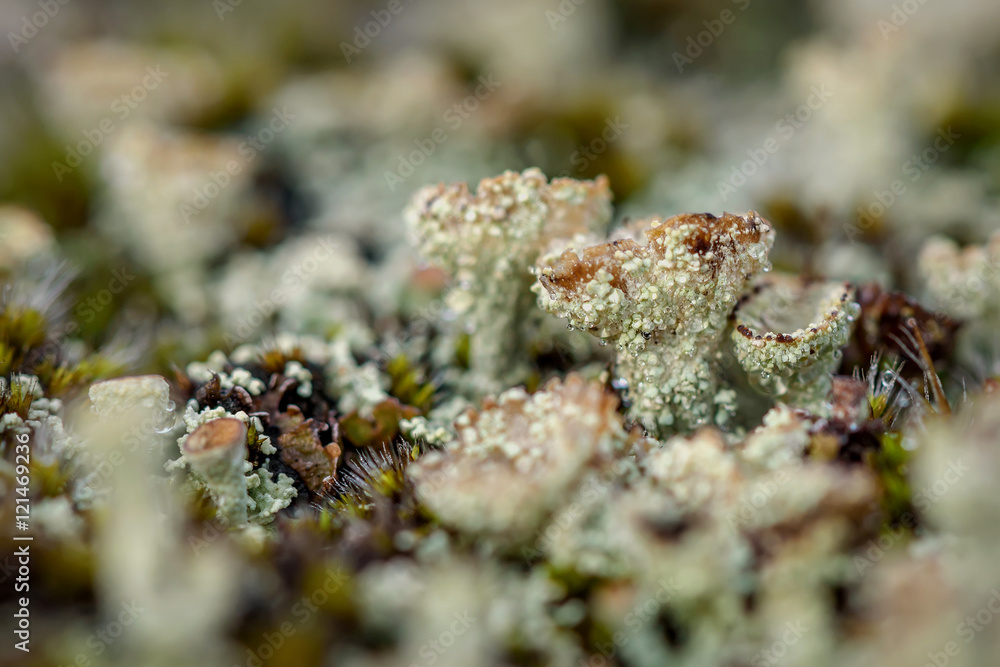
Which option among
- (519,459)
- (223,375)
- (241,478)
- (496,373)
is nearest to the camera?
(519,459)

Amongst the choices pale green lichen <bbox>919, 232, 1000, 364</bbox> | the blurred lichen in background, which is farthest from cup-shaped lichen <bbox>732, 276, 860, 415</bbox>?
pale green lichen <bbox>919, 232, 1000, 364</bbox>

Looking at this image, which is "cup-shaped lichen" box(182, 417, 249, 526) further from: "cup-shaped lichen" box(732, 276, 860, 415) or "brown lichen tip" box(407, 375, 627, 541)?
"cup-shaped lichen" box(732, 276, 860, 415)

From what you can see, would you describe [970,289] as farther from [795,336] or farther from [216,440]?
[216,440]

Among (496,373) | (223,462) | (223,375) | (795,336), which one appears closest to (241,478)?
(223,462)

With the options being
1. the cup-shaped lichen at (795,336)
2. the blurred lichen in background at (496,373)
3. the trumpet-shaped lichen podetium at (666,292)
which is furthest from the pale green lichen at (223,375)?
the cup-shaped lichen at (795,336)

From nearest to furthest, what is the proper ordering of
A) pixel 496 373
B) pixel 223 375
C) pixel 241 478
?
1. pixel 241 478
2. pixel 223 375
3. pixel 496 373

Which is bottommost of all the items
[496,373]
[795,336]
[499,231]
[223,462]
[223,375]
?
[496,373]

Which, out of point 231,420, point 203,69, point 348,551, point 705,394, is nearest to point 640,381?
point 705,394

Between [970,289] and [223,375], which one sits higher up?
[970,289]
